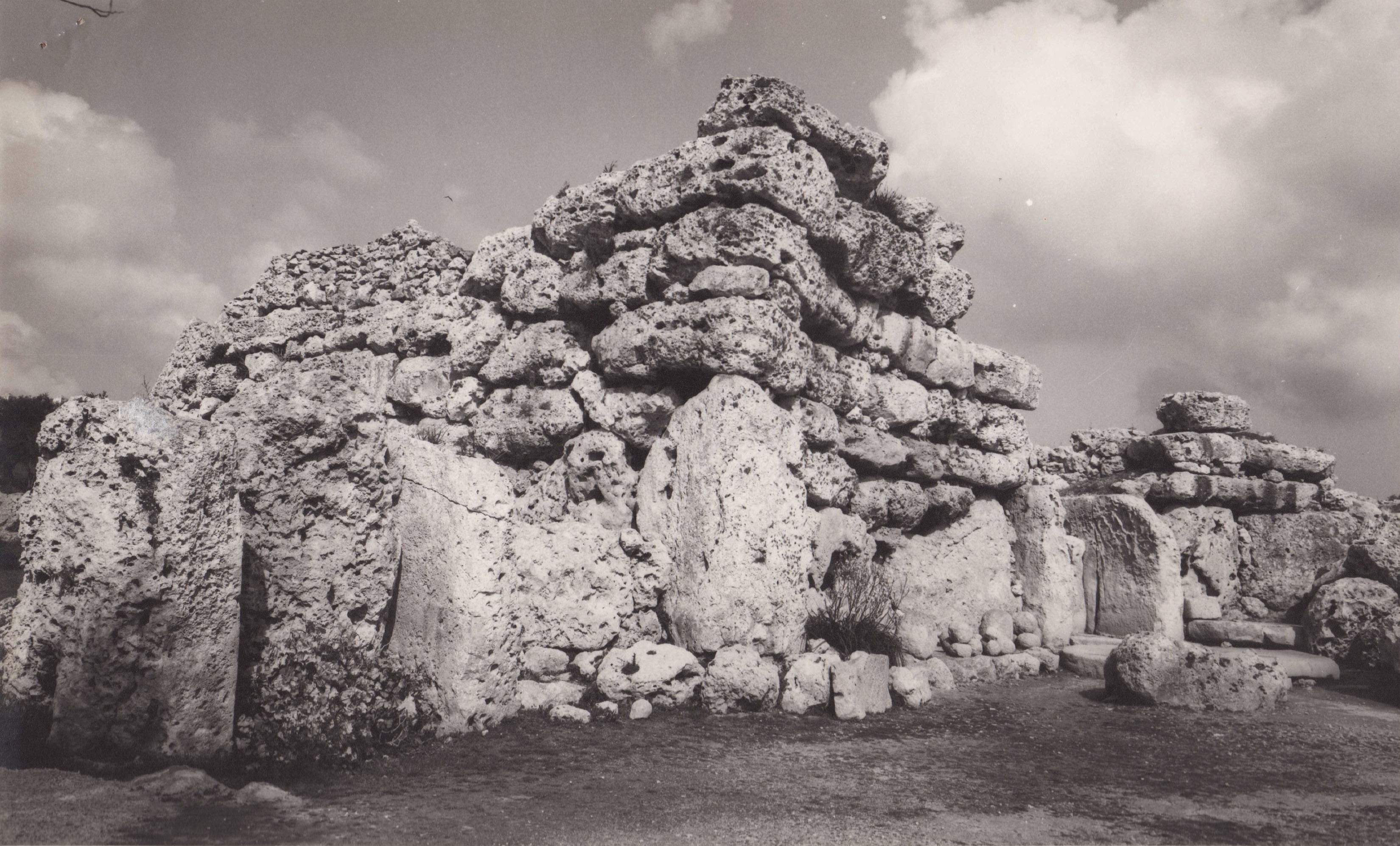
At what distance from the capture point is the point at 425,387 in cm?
821

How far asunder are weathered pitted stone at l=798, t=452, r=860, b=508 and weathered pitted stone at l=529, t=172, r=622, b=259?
2511 mm

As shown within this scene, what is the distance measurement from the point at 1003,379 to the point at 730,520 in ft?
14.5

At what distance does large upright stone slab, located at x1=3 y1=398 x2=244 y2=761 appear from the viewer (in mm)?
3703

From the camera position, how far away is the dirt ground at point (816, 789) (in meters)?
3.41

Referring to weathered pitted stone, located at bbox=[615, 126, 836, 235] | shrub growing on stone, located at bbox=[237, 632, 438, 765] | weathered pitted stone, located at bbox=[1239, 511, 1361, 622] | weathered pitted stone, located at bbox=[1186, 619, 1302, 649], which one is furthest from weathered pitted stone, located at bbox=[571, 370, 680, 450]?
weathered pitted stone, located at bbox=[1239, 511, 1361, 622]

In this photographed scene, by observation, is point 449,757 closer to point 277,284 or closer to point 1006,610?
point 1006,610

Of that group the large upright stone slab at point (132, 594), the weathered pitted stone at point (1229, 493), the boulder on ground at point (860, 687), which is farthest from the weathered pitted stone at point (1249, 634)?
the large upright stone slab at point (132, 594)

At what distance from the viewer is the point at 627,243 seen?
7.45 metres

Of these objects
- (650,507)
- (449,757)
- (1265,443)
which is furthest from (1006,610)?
(449,757)

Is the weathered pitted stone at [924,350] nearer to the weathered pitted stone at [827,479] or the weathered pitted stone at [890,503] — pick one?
the weathered pitted stone at [890,503]

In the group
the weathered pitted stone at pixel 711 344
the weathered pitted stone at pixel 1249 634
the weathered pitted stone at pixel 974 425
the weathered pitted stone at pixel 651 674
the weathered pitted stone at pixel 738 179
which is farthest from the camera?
the weathered pitted stone at pixel 1249 634

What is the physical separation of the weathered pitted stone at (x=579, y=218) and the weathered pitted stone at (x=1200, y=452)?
275 inches

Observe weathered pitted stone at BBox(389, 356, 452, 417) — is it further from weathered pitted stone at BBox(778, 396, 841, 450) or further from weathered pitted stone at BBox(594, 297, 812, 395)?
weathered pitted stone at BBox(778, 396, 841, 450)

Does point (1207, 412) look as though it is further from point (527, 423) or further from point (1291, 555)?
point (527, 423)
